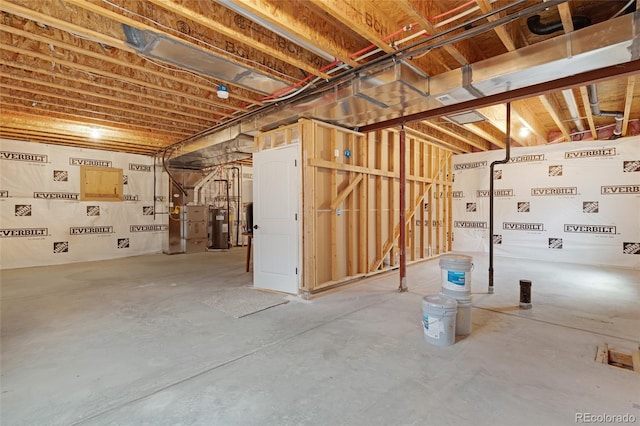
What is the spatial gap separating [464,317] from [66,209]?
8.23 meters

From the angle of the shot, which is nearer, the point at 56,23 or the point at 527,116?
the point at 56,23

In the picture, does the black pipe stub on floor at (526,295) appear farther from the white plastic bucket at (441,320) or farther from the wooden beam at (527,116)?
the wooden beam at (527,116)

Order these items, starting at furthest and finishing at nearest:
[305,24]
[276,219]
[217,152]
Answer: [217,152]
[276,219]
[305,24]

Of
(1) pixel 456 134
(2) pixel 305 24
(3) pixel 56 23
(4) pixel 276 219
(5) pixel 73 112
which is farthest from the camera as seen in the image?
(1) pixel 456 134

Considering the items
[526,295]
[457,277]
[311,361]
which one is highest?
[457,277]

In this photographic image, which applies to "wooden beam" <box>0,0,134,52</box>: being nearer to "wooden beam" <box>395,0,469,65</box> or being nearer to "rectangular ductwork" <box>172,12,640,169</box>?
"rectangular ductwork" <box>172,12,640,169</box>

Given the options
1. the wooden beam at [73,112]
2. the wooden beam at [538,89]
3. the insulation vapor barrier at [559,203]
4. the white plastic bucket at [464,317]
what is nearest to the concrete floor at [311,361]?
the white plastic bucket at [464,317]

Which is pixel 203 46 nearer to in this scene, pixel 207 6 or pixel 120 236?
pixel 207 6

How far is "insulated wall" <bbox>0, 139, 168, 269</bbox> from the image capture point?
20.4 feet

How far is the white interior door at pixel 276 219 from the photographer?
406cm

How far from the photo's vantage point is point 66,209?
680 centimetres

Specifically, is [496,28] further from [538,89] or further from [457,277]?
[457,277]

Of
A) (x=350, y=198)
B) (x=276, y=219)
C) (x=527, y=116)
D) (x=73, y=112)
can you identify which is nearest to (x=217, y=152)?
(x=73, y=112)

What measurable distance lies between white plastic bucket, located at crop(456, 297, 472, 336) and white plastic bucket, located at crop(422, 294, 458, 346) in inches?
8.1
